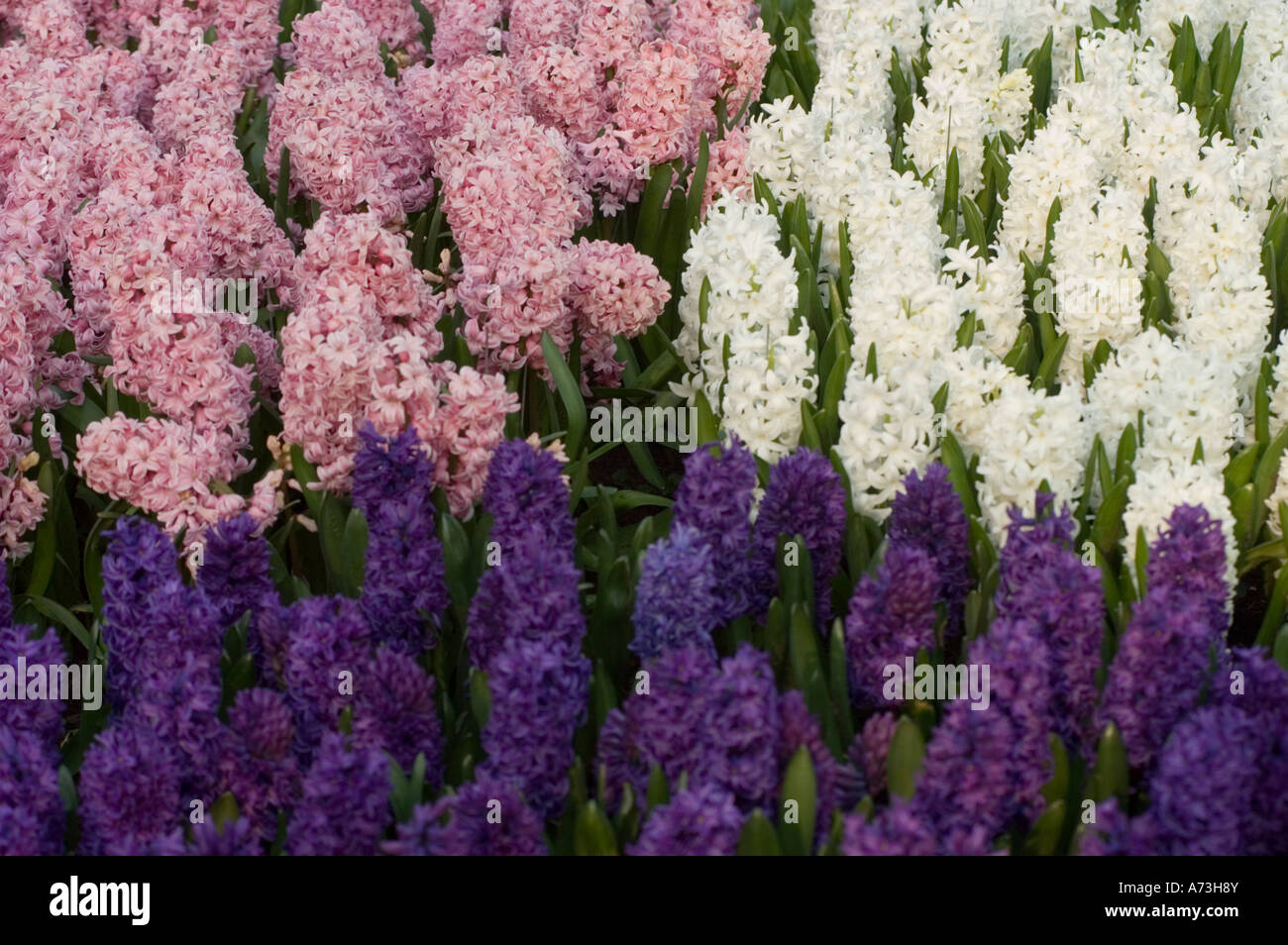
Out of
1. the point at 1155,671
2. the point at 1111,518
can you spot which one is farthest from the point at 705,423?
the point at 1155,671

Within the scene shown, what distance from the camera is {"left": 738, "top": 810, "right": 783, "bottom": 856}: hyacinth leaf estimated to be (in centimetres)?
256

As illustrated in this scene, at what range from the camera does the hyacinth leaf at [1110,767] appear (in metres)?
2.77

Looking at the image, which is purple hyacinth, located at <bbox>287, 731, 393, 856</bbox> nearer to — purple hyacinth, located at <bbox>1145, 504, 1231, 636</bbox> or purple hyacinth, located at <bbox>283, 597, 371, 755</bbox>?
purple hyacinth, located at <bbox>283, 597, 371, 755</bbox>

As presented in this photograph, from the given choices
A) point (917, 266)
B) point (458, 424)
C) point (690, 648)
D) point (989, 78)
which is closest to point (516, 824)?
point (690, 648)

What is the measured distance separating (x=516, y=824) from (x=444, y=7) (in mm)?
4319

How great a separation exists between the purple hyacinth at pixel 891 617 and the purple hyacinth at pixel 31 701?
1.52 metres

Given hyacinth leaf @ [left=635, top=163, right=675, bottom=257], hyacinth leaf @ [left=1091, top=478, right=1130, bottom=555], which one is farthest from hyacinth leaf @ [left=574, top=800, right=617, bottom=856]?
hyacinth leaf @ [left=635, top=163, right=675, bottom=257]

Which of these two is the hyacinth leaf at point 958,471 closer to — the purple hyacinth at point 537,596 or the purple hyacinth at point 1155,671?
the purple hyacinth at point 1155,671

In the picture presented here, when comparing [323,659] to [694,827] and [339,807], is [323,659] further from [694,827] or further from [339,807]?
[694,827]

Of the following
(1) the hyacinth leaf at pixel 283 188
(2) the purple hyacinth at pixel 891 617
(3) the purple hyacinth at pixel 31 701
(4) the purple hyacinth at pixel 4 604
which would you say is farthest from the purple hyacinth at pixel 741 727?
(1) the hyacinth leaf at pixel 283 188

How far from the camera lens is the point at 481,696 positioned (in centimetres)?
302

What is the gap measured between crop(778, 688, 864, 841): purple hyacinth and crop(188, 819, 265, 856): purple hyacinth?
2.98ft

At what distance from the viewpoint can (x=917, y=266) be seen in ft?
13.8

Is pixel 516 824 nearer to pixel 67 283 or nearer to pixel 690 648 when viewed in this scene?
pixel 690 648
